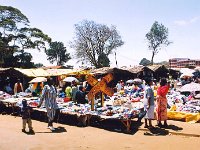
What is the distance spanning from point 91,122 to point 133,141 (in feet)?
9.51

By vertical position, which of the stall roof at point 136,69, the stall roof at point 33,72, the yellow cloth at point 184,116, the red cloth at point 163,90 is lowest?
the yellow cloth at point 184,116

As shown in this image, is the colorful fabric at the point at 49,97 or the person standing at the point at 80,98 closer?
the colorful fabric at the point at 49,97

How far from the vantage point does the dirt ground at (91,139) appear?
7828mm

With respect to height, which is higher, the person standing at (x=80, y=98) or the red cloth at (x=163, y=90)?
the red cloth at (x=163, y=90)

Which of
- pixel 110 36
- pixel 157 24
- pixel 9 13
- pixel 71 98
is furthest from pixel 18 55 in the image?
pixel 157 24

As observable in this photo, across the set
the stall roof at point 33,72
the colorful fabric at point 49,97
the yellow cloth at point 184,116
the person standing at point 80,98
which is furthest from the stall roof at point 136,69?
the colorful fabric at point 49,97

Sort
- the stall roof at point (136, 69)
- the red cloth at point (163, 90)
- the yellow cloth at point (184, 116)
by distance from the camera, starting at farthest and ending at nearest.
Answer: the stall roof at point (136, 69) → the yellow cloth at point (184, 116) → the red cloth at point (163, 90)

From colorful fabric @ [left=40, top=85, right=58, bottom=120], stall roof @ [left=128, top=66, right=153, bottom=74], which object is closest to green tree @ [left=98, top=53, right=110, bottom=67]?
stall roof @ [left=128, top=66, right=153, bottom=74]

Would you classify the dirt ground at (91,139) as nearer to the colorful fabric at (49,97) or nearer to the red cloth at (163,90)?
the colorful fabric at (49,97)

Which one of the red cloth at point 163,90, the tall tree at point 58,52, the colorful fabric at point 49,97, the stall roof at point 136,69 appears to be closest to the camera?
the red cloth at point 163,90

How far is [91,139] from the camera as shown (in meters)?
8.78

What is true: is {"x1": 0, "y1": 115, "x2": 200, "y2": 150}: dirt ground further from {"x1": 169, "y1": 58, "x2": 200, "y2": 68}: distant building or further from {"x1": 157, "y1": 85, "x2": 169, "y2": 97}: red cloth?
{"x1": 169, "y1": 58, "x2": 200, "y2": 68}: distant building

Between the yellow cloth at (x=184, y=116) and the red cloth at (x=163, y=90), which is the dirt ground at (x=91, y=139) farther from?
the red cloth at (x=163, y=90)

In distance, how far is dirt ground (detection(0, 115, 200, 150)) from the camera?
7828 millimetres
